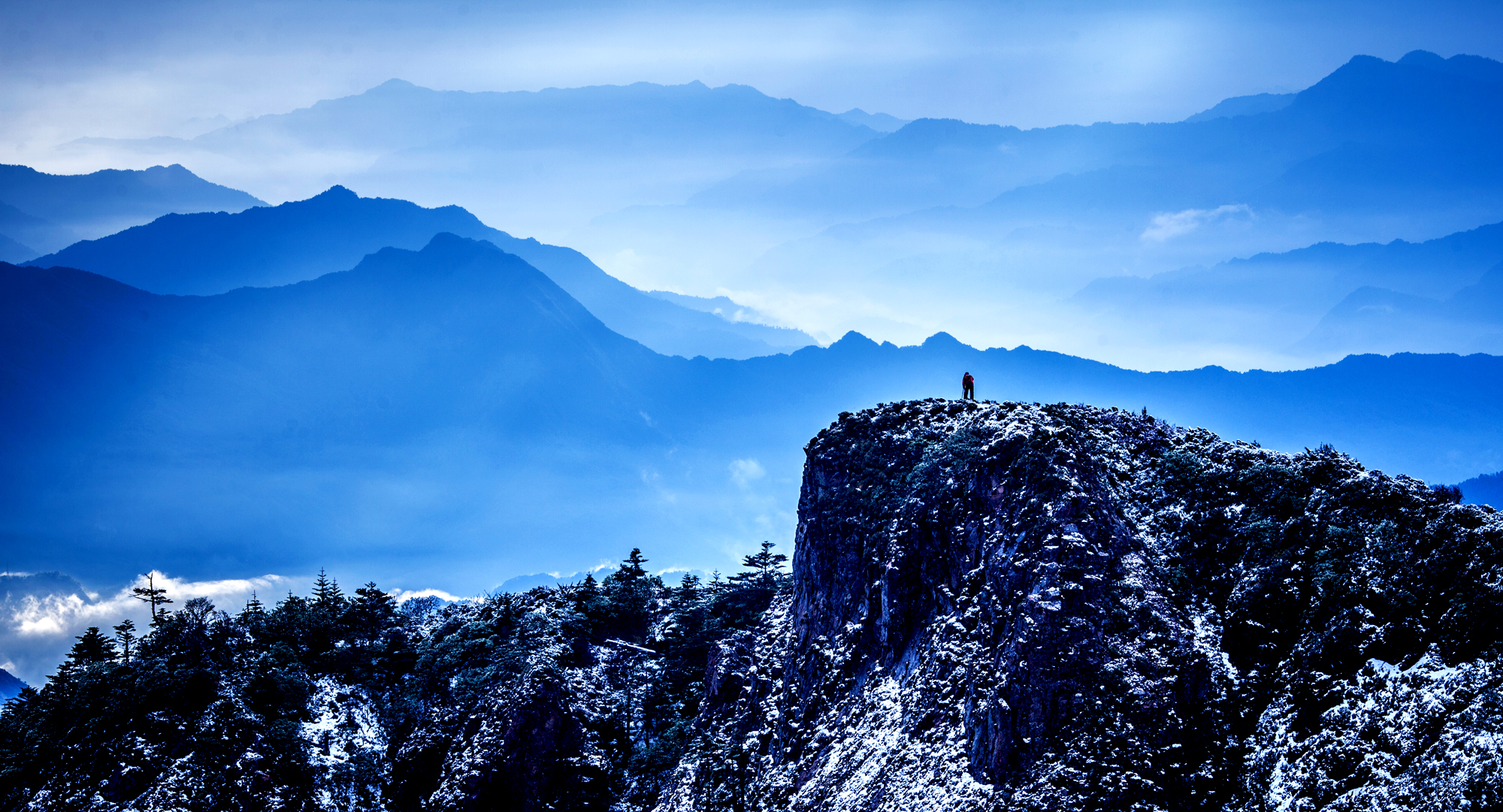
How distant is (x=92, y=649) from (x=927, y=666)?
244ft

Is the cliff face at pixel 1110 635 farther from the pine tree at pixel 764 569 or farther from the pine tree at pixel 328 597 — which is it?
the pine tree at pixel 328 597

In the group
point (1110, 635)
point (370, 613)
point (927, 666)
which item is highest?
point (370, 613)

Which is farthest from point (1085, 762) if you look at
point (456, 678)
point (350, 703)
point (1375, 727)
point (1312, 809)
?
point (350, 703)

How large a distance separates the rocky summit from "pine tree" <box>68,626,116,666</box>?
0.29m

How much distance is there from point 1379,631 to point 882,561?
27057 millimetres

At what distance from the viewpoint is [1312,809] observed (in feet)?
115

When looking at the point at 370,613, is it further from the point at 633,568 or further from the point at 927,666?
the point at 927,666

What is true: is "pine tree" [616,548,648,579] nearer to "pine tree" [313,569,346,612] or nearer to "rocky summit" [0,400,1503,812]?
"rocky summit" [0,400,1503,812]

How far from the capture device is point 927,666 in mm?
51219

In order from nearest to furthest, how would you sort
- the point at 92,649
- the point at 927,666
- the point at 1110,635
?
1. the point at 1110,635
2. the point at 927,666
3. the point at 92,649

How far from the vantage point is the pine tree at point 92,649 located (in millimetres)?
78125

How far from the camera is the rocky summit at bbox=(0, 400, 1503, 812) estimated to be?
38.5 meters

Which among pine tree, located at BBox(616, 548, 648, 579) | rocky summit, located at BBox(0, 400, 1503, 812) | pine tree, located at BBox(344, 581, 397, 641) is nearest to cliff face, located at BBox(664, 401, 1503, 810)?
rocky summit, located at BBox(0, 400, 1503, 812)

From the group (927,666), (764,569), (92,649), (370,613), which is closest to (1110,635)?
(927,666)
